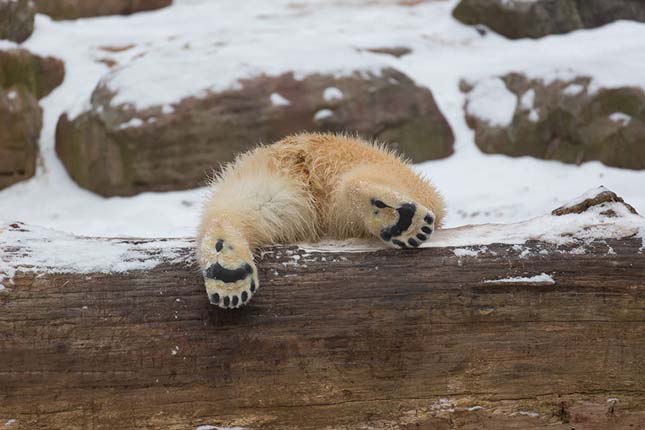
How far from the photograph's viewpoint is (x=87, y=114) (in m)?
8.90

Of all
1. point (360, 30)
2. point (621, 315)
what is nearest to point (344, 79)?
point (360, 30)

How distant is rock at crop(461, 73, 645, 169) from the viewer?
8484 millimetres

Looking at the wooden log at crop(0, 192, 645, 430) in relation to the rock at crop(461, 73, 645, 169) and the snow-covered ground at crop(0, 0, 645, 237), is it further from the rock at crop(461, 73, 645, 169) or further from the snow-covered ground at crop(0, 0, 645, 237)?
the rock at crop(461, 73, 645, 169)

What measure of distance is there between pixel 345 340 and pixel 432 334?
1.13ft

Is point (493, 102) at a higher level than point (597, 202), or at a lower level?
lower

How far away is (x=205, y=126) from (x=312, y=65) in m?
1.52

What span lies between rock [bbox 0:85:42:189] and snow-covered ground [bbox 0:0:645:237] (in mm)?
146

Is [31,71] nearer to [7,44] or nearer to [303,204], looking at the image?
[7,44]

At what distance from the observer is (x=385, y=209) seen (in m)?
3.32

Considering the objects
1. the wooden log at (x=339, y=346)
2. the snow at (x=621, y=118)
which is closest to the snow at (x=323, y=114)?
the snow at (x=621, y=118)

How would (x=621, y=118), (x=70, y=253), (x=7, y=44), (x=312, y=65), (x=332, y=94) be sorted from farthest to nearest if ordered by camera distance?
(x=7, y=44) < (x=312, y=65) < (x=332, y=94) < (x=621, y=118) < (x=70, y=253)

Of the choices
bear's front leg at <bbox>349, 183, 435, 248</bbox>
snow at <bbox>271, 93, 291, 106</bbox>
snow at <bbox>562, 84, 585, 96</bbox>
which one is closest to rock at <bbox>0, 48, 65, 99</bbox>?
snow at <bbox>271, 93, 291, 106</bbox>

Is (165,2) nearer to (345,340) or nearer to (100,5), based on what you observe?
(100,5)

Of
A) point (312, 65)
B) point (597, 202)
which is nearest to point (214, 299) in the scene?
point (597, 202)
